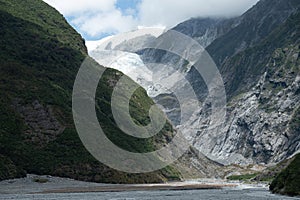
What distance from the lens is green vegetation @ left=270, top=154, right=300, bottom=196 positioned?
105 metres

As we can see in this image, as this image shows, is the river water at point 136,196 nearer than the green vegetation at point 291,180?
No

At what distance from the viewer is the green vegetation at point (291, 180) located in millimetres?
105250

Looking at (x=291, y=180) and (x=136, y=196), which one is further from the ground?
(x=136, y=196)

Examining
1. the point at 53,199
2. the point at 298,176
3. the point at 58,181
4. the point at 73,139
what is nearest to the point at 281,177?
the point at 298,176

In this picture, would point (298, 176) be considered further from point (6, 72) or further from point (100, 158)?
point (6, 72)

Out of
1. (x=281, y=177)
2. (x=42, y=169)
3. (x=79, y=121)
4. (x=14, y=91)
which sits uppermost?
(x=14, y=91)

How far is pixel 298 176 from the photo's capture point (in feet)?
344

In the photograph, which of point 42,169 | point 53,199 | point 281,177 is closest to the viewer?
point 53,199

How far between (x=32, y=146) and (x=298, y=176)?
9407 cm

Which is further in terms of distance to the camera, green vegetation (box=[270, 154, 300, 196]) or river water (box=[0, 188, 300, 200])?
river water (box=[0, 188, 300, 200])

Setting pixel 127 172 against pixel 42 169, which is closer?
pixel 42 169

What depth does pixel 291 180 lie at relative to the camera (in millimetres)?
110062

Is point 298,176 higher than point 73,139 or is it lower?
lower

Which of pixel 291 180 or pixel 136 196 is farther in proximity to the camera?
pixel 136 196
